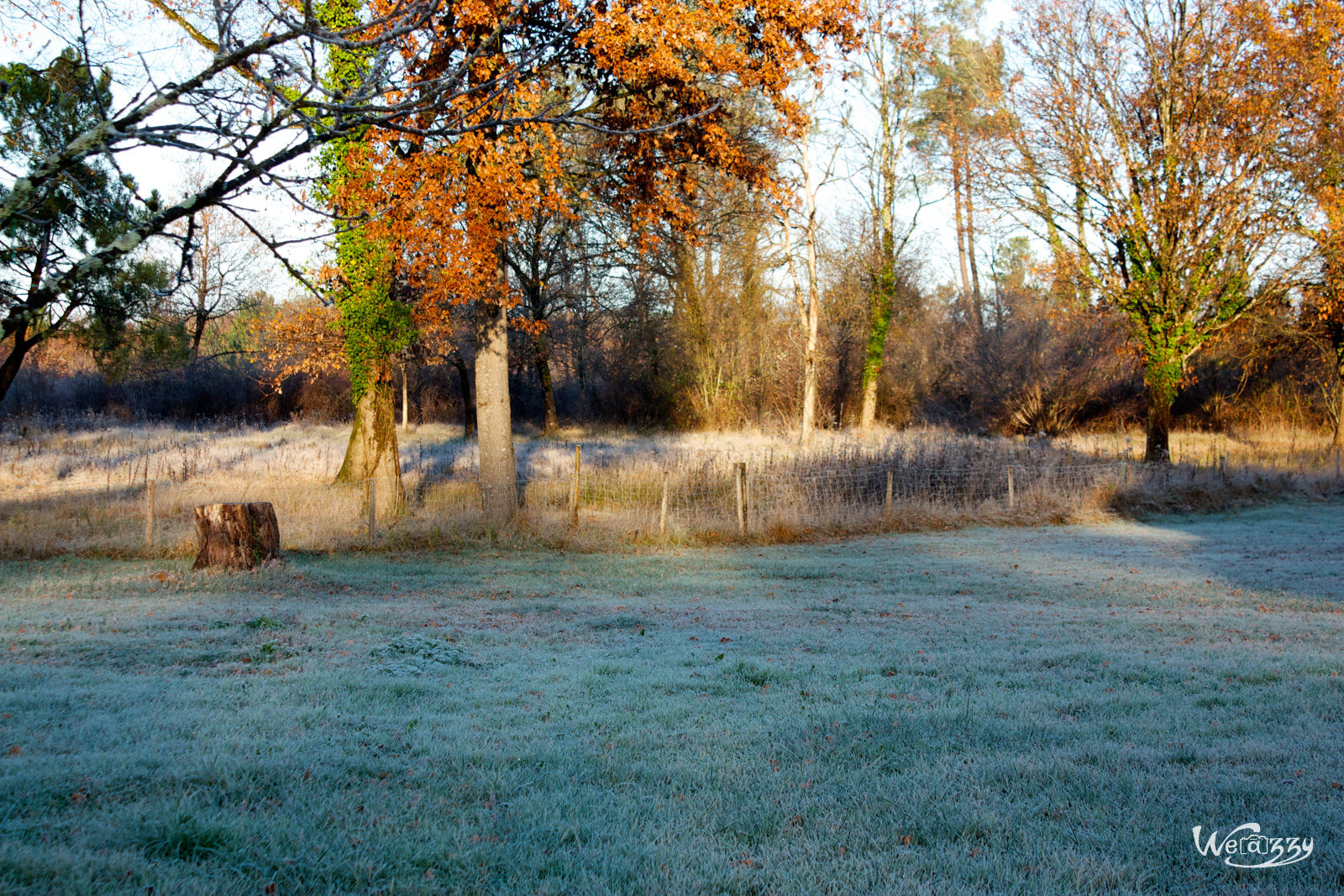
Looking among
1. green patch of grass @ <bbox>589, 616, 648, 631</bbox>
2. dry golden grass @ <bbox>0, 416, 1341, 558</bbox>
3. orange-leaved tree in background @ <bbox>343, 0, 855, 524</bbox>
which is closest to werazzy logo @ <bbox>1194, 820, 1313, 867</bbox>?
green patch of grass @ <bbox>589, 616, 648, 631</bbox>

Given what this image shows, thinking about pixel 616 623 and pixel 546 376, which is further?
pixel 546 376

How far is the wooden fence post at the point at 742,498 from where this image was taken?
14523mm

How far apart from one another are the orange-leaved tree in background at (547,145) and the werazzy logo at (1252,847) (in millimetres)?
9313

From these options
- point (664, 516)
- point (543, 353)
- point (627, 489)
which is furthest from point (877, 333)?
point (664, 516)

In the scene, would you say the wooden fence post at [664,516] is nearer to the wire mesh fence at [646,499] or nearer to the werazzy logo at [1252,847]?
the wire mesh fence at [646,499]

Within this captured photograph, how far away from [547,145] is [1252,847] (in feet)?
41.2

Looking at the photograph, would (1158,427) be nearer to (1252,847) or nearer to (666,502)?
(666,502)

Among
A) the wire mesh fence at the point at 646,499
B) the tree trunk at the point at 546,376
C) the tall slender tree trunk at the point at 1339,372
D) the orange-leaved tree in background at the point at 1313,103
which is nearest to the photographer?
the wire mesh fence at the point at 646,499

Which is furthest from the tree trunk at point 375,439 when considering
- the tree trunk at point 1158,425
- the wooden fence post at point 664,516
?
the tree trunk at point 1158,425

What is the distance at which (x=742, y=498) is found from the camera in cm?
1466

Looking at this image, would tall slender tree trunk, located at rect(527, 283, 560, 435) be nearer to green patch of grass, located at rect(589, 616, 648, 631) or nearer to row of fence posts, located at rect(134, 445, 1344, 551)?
row of fence posts, located at rect(134, 445, 1344, 551)

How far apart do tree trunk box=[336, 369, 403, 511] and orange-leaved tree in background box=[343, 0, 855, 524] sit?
11.5ft

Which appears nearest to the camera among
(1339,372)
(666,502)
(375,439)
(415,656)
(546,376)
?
(415,656)

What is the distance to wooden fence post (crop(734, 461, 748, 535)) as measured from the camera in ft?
47.6
